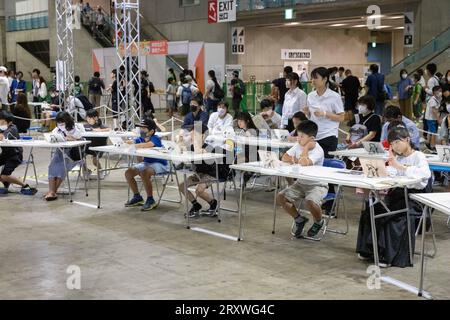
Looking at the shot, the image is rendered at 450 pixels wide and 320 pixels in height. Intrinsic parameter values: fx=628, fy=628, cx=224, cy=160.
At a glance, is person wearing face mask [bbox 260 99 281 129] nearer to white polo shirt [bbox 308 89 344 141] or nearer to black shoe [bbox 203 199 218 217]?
white polo shirt [bbox 308 89 344 141]

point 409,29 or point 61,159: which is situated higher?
point 409,29

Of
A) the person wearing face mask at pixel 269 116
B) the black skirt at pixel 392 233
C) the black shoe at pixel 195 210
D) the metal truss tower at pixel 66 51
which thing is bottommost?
the black shoe at pixel 195 210

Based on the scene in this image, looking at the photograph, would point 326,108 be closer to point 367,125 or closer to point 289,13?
point 367,125

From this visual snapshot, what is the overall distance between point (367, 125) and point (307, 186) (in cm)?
212

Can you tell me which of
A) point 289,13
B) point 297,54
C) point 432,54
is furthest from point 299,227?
point 297,54

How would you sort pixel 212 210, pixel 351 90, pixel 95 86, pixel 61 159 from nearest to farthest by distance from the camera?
pixel 212 210 → pixel 61 159 → pixel 351 90 → pixel 95 86

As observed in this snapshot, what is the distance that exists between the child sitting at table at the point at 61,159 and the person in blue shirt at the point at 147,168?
3.51ft

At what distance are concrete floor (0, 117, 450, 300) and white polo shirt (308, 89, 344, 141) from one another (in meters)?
1.01

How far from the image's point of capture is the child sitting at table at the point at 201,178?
696 cm

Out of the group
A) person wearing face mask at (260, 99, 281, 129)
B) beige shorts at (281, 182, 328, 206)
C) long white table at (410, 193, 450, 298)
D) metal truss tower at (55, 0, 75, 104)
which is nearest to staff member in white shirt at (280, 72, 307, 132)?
person wearing face mask at (260, 99, 281, 129)

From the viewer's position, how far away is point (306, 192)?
6059 mm

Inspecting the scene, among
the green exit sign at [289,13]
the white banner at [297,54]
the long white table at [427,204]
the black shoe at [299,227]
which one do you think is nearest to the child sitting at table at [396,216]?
the long white table at [427,204]

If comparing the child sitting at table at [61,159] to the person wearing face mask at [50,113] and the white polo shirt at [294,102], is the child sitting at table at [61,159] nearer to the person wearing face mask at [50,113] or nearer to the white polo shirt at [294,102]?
A: the white polo shirt at [294,102]

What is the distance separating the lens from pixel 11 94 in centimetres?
1809
